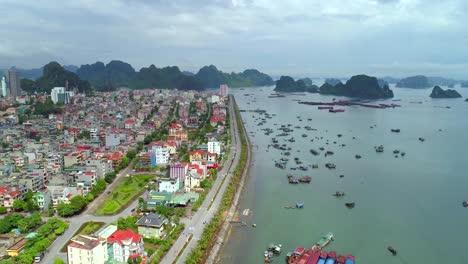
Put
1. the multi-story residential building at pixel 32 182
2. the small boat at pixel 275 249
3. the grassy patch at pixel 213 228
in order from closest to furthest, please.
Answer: the grassy patch at pixel 213 228
the small boat at pixel 275 249
the multi-story residential building at pixel 32 182

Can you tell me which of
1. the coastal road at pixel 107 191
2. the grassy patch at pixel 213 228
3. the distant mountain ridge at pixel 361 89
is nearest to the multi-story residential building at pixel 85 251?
the grassy patch at pixel 213 228

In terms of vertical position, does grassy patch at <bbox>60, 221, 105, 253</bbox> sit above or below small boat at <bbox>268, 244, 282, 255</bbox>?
above

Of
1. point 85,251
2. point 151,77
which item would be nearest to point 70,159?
point 85,251

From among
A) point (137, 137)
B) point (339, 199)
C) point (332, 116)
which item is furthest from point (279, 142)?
point (332, 116)

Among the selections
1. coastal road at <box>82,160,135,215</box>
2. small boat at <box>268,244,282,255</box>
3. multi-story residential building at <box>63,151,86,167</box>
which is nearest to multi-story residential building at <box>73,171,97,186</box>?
coastal road at <box>82,160,135,215</box>

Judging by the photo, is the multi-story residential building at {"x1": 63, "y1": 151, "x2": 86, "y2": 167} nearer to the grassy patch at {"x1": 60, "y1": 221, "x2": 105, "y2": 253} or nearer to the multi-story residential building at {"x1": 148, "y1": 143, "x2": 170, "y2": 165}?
the multi-story residential building at {"x1": 148, "y1": 143, "x2": 170, "y2": 165}

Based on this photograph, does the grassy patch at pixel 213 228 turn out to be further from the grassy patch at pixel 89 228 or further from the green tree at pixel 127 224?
the grassy patch at pixel 89 228

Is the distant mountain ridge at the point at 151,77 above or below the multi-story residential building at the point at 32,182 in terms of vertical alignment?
above
